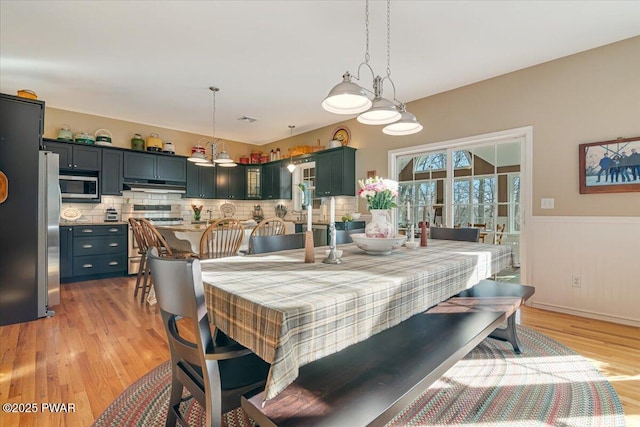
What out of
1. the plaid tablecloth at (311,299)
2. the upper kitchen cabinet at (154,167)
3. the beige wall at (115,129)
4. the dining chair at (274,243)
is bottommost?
the plaid tablecloth at (311,299)

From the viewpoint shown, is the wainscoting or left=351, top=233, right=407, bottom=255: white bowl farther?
the wainscoting

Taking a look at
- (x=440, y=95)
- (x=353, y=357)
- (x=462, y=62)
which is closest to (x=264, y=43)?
(x=462, y=62)

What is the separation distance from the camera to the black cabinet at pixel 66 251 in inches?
177

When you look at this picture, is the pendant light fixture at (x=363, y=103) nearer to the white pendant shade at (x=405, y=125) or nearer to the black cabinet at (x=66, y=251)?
Answer: the white pendant shade at (x=405, y=125)

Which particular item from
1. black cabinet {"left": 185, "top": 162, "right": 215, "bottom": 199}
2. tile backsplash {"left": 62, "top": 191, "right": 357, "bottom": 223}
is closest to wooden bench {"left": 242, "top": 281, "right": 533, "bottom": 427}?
tile backsplash {"left": 62, "top": 191, "right": 357, "bottom": 223}

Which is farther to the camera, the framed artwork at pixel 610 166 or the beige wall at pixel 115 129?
the beige wall at pixel 115 129

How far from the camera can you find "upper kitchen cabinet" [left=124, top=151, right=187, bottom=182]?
5.31m

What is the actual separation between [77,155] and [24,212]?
7.56 feet

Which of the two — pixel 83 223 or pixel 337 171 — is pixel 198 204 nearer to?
pixel 83 223

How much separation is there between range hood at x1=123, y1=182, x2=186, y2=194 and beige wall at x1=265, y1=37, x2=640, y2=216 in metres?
4.36

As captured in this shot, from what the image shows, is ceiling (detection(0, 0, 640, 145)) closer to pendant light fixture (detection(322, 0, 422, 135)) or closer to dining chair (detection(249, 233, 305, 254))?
pendant light fixture (detection(322, 0, 422, 135))

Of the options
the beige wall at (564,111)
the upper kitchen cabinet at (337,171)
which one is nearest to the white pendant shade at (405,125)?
the beige wall at (564,111)

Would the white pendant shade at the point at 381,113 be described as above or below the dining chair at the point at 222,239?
above

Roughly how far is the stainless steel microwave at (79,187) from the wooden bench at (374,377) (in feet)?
17.3
